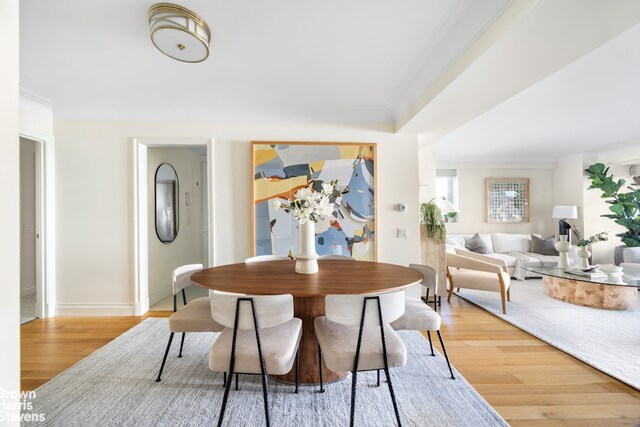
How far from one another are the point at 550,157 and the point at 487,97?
517cm

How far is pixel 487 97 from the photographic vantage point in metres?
2.53

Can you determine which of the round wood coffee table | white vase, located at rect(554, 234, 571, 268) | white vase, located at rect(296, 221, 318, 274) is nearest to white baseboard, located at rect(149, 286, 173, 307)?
white vase, located at rect(296, 221, 318, 274)

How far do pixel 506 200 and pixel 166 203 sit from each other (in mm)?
6640

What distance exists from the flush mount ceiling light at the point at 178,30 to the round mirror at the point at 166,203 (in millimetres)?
2546

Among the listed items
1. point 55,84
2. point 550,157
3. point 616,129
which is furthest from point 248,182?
point 550,157

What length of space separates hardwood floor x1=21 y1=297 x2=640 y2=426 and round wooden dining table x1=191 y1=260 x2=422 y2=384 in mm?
980

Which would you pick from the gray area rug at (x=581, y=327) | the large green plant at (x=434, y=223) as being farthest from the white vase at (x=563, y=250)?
the large green plant at (x=434, y=223)

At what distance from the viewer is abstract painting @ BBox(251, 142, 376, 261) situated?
3.45m

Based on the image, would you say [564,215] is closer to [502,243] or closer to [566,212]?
[566,212]

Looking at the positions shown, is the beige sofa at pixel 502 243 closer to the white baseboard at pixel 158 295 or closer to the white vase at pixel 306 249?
the white vase at pixel 306 249

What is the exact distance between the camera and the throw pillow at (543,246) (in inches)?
215

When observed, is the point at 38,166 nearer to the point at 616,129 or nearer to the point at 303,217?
the point at 303,217

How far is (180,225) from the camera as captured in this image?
477 centimetres

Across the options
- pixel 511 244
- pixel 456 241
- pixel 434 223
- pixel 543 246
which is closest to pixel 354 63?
pixel 434 223
